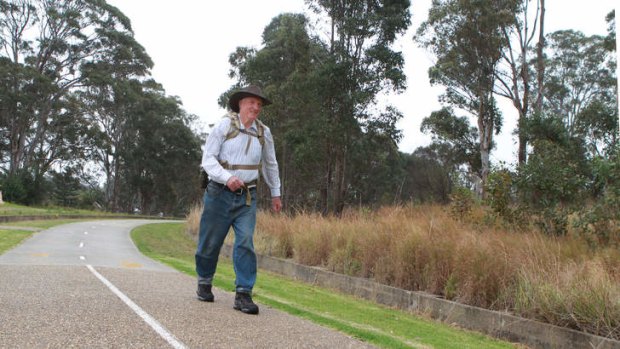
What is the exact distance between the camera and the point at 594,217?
9.24m

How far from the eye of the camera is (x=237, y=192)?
5621mm

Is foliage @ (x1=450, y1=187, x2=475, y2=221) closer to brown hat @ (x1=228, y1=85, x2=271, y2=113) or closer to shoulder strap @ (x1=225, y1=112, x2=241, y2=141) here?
brown hat @ (x1=228, y1=85, x2=271, y2=113)

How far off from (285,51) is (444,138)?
1224cm

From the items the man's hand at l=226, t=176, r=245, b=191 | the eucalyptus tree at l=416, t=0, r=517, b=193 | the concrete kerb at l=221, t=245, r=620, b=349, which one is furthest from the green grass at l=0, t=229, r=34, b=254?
the eucalyptus tree at l=416, t=0, r=517, b=193

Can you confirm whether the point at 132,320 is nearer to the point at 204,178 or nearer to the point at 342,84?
the point at 204,178

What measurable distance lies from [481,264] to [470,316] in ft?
2.54

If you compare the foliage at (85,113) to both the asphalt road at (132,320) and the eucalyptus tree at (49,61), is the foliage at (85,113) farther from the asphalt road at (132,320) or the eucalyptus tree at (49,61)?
the asphalt road at (132,320)

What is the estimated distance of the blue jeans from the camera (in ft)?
18.3

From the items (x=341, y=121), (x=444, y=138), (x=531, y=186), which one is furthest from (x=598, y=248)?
(x=444, y=138)

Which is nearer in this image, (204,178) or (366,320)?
(204,178)

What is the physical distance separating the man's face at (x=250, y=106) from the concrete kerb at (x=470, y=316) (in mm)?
3759

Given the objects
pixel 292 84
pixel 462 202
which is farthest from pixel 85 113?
pixel 462 202

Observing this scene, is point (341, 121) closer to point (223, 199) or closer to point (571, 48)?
point (223, 199)

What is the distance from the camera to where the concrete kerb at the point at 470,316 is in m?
6.04
